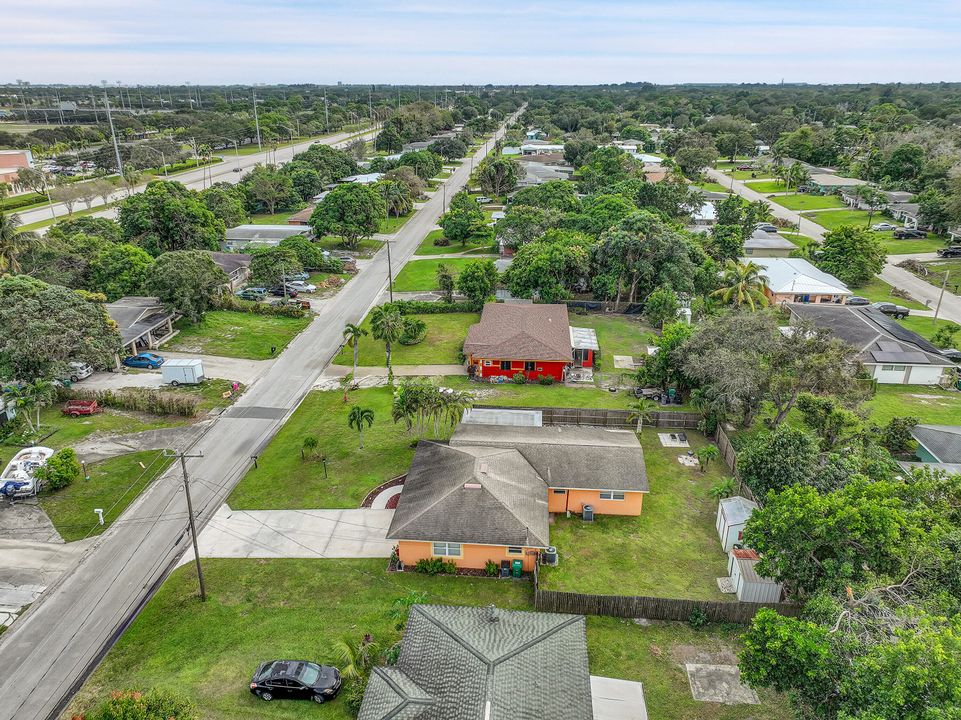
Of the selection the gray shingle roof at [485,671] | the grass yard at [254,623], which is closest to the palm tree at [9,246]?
the grass yard at [254,623]

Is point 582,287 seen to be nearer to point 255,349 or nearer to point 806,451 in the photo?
point 255,349

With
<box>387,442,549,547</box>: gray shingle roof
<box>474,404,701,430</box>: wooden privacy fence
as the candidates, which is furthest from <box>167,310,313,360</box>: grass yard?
<box>387,442,549,547</box>: gray shingle roof

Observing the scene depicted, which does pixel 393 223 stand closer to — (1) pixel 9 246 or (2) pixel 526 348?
(1) pixel 9 246

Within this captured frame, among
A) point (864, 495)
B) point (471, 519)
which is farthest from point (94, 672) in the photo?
point (864, 495)

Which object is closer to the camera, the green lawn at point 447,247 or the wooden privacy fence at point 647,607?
the wooden privacy fence at point 647,607

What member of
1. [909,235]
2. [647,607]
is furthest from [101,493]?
[909,235]

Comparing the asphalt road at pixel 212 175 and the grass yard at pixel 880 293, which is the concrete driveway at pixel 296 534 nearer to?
the grass yard at pixel 880 293
